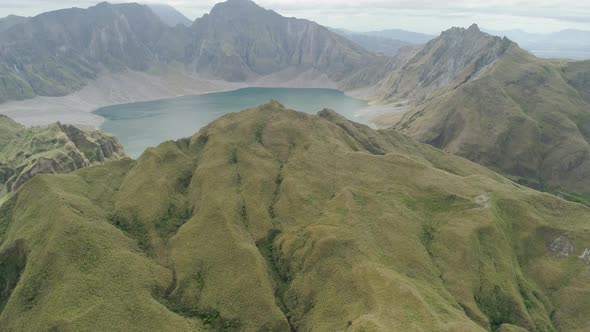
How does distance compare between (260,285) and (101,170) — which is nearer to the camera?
(260,285)

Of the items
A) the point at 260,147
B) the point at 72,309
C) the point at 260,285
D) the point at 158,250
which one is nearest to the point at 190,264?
the point at 158,250

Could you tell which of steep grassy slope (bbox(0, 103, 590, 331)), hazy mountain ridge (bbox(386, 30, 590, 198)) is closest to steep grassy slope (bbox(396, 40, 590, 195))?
hazy mountain ridge (bbox(386, 30, 590, 198))

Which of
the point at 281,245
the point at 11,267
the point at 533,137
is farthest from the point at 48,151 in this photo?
the point at 533,137

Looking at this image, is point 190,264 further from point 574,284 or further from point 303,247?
point 574,284

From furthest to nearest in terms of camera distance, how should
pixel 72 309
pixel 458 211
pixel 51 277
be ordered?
pixel 458 211
pixel 51 277
pixel 72 309

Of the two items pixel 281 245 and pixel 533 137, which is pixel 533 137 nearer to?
pixel 533 137

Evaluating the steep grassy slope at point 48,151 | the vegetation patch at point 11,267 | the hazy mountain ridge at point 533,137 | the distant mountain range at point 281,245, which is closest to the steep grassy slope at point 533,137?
the hazy mountain ridge at point 533,137

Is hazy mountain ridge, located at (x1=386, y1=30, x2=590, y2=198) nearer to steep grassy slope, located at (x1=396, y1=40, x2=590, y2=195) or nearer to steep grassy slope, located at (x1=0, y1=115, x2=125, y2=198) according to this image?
steep grassy slope, located at (x1=396, y1=40, x2=590, y2=195)
